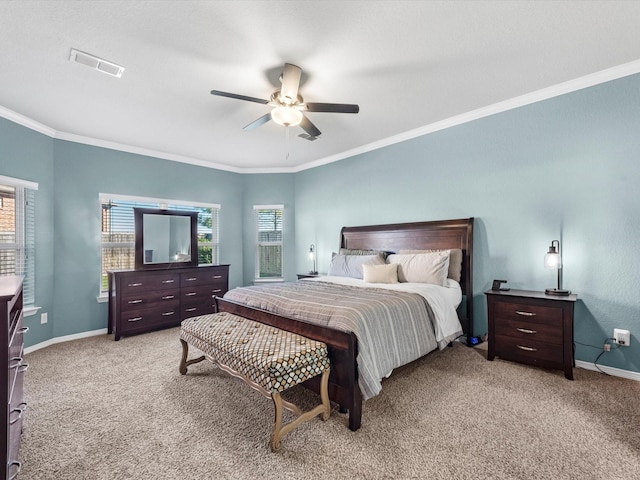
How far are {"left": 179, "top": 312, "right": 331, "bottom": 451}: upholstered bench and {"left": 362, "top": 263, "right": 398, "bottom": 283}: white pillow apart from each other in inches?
60.7

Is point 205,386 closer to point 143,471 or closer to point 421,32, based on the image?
point 143,471

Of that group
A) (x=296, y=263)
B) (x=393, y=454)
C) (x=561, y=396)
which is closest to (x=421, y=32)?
(x=393, y=454)

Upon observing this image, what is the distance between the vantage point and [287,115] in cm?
273

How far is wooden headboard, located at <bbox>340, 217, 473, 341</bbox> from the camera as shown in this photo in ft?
11.6

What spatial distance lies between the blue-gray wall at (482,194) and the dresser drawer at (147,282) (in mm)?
608

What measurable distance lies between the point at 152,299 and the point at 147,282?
0.81 feet

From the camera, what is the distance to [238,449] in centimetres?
181

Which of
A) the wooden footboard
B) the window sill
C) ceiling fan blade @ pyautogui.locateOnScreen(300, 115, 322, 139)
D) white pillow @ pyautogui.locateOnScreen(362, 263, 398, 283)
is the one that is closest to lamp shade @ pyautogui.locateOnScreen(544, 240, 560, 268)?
white pillow @ pyautogui.locateOnScreen(362, 263, 398, 283)

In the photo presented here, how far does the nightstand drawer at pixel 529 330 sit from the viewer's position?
8.79ft

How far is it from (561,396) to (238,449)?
7.88 ft

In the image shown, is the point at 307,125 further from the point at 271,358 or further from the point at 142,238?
the point at 142,238

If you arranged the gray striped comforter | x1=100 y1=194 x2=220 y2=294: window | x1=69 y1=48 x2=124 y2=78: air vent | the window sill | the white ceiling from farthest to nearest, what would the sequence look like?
x1=100 y1=194 x2=220 y2=294: window < the window sill < x1=69 y1=48 x2=124 y2=78: air vent < the gray striped comforter < the white ceiling

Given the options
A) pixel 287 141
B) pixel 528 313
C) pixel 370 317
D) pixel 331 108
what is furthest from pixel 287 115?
pixel 528 313

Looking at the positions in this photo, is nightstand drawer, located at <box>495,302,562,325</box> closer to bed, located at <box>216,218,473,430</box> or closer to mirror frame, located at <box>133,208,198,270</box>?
bed, located at <box>216,218,473,430</box>
